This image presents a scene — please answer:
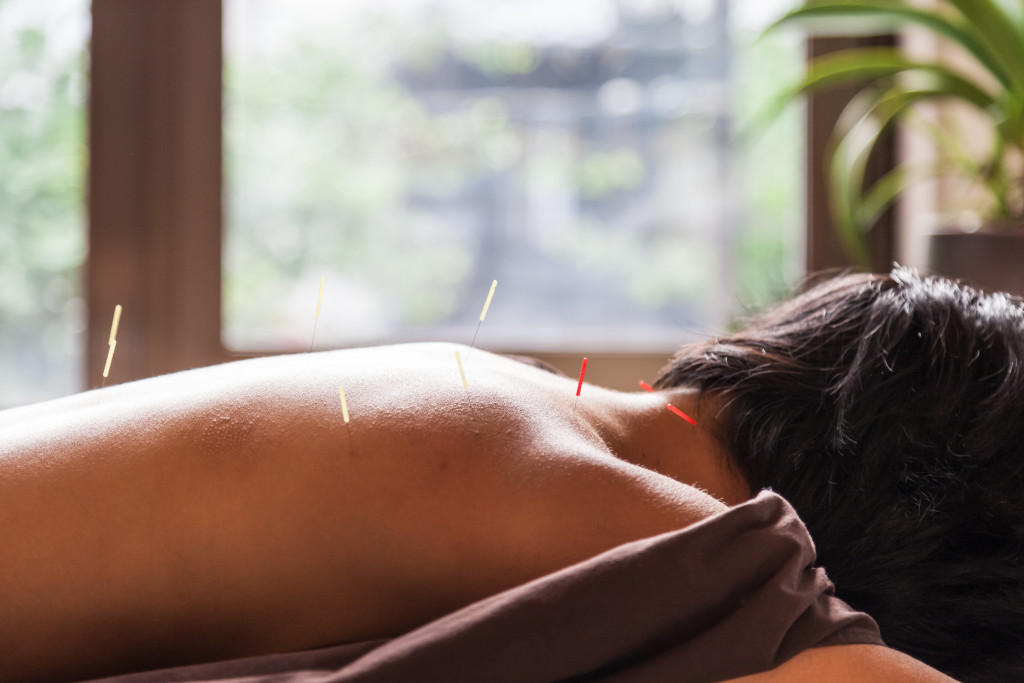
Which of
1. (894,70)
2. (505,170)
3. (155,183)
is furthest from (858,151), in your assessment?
(155,183)

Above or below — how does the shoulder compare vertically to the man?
below

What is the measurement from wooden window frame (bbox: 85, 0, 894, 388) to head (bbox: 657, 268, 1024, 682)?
1.34 m

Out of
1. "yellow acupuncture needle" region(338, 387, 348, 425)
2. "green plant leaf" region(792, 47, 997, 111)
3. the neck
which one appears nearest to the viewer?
"yellow acupuncture needle" region(338, 387, 348, 425)

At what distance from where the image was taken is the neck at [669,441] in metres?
0.84

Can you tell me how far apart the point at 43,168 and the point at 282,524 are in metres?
1.55

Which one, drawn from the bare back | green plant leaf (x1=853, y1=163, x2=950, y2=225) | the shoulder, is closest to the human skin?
the bare back

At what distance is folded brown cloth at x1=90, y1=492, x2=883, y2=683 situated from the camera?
1.73 feet

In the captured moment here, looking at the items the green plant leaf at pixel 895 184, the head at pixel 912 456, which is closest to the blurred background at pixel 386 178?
the green plant leaf at pixel 895 184

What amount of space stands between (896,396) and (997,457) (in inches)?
4.0

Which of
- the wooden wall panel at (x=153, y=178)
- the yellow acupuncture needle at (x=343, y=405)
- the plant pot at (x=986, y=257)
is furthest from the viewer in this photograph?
the wooden wall panel at (x=153, y=178)

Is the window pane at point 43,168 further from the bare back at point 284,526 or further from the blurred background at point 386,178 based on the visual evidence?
the bare back at point 284,526

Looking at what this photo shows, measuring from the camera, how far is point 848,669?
57 cm

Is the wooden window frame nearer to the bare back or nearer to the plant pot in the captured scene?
the bare back

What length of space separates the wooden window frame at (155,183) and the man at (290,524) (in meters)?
1.24
